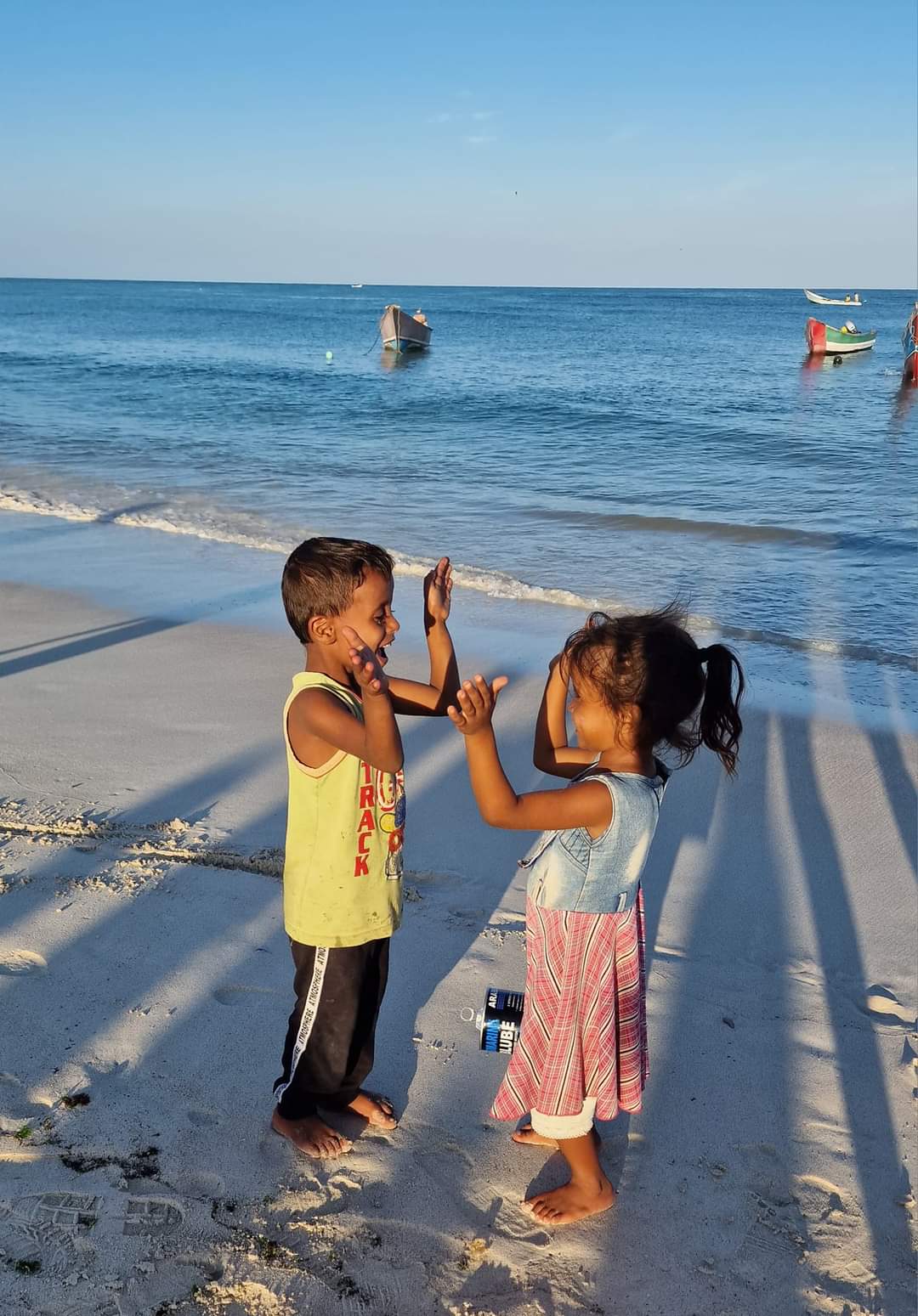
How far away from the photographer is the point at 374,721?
6.45ft

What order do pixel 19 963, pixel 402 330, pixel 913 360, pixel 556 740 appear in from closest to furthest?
pixel 556 740 < pixel 19 963 < pixel 913 360 < pixel 402 330

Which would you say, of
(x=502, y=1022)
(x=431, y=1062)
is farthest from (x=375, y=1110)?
(x=502, y=1022)

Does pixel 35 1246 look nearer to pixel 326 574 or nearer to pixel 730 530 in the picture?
pixel 326 574

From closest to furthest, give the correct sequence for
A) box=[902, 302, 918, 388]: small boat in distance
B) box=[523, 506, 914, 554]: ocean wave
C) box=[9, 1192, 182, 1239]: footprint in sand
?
box=[9, 1192, 182, 1239]: footprint in sand → box=[523, 506, 914, 554]: ocean wave → box=[902, 302, 918, 388]: small boat in distance

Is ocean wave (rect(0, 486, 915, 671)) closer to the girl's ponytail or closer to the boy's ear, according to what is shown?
the girl's ponytail

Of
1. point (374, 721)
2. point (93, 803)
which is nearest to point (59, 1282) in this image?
point (374, 721)

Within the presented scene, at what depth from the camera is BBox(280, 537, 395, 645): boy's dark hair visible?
7.32 feet

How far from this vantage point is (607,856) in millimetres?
2145

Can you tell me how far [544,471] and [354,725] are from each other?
1397 cm

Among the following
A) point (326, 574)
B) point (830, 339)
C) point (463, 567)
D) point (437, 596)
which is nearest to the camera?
point (326, 574)

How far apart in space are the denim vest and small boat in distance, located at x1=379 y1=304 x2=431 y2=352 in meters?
40.8

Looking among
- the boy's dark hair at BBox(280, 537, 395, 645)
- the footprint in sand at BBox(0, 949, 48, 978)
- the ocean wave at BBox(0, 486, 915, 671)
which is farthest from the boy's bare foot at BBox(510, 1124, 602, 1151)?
the ocean wave at BBox(0, 486, 915, 671)

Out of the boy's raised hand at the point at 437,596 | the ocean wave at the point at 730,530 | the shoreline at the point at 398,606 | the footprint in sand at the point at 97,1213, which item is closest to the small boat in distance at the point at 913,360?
the ocean wave at the point at 730,530

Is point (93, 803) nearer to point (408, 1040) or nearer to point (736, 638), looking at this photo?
point (408, 1040)
